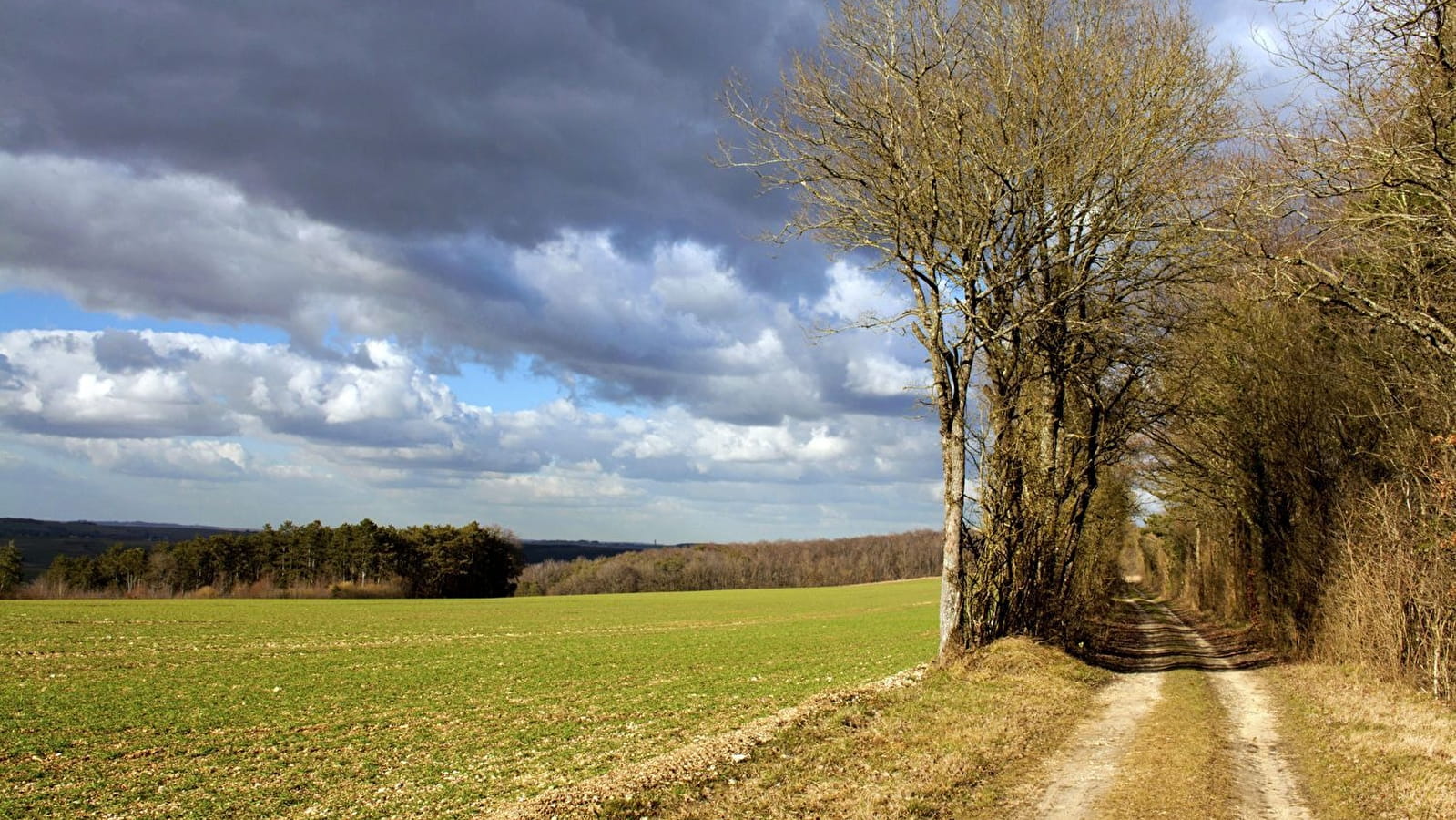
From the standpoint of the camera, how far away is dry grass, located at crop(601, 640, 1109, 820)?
712 cm

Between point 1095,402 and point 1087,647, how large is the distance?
5.06 meters

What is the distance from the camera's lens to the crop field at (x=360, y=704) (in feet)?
33.8

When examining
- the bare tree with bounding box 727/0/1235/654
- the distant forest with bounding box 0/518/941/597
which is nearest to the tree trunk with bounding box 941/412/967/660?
the bare tree with bounding box 727/0/1235/654

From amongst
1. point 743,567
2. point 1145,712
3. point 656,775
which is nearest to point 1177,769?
point 1145,712

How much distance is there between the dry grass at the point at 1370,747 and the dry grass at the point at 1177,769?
69 centimetres

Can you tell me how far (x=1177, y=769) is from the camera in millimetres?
8258

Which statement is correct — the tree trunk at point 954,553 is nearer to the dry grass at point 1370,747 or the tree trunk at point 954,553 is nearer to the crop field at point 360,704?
the crop field at point 360,704

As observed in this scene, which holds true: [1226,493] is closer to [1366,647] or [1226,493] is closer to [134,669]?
[1366,647]

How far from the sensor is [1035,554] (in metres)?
16.6

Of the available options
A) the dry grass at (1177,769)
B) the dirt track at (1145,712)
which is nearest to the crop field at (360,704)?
the dirt track at (1145,712)

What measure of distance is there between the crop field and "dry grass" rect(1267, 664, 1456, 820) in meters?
7.13

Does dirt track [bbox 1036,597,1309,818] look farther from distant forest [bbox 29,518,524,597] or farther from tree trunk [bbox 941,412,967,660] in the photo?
distant forest [bbox 29,518,524,597]

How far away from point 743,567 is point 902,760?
12187 cm

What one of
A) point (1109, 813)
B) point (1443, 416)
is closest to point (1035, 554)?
point (1443, 416)
